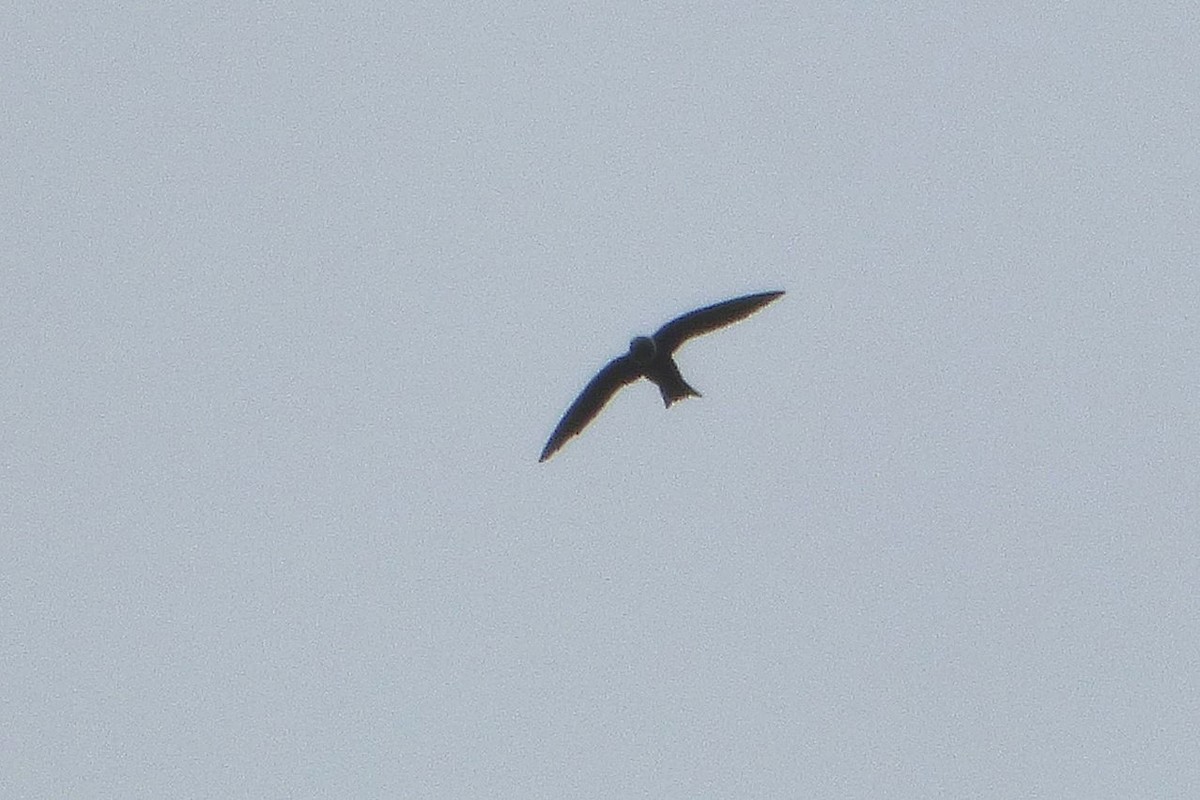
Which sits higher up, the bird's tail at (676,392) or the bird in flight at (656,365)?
the bird in flight at (656,365)

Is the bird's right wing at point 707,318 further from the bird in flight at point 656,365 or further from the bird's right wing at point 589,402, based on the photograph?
the bird's right wing at point 589,402

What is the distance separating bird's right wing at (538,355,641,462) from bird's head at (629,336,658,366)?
0.39m

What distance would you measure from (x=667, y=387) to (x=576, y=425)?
1.17 meters

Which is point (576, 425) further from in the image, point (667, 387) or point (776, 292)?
point (776, 292)

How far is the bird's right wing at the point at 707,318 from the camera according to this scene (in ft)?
62.4

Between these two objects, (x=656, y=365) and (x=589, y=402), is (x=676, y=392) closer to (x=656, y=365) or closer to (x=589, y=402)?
(x=656, y=365)

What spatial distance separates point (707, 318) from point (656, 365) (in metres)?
0.72

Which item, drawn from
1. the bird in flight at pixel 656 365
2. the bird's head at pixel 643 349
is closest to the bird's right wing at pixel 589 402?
the bird in flight at pixel 656 365

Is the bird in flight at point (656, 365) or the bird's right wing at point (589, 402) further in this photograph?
the bird's right wing at point (589, 402)

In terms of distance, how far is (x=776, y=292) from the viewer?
19.0 m

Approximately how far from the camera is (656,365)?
62.3 feet

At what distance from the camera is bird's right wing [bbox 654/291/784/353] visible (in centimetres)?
1902

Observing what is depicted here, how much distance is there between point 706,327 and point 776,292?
2.56ft

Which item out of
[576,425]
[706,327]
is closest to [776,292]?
[706,327]
